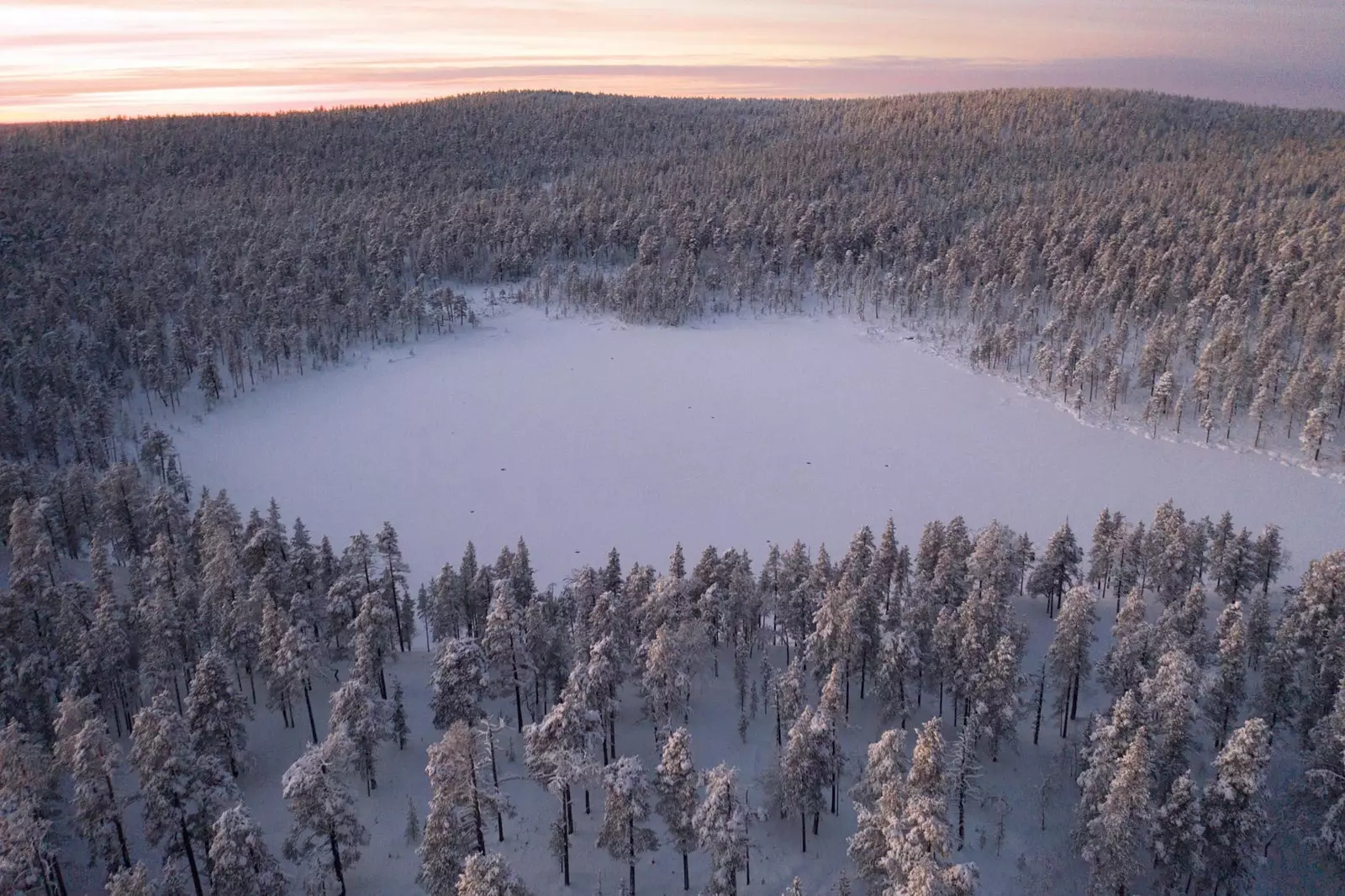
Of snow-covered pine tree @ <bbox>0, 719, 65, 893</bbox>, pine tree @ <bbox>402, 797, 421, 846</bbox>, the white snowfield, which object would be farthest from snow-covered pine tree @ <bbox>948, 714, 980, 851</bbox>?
snow-covered pine tree @ <bbox>0, 719, 65, 893</bbox>

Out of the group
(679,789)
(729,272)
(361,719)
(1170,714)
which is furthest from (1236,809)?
(729,272)

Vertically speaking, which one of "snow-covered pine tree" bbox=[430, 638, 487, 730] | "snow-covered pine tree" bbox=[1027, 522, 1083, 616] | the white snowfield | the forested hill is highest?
the forested hill

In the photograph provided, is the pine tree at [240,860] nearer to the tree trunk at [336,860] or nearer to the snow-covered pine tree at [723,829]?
the tree trunk at [336,860]

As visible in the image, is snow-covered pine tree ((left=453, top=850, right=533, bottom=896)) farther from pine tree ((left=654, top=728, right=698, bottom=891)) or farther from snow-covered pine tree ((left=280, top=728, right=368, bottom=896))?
pine tree ((left=654, top=728, right=698, bottom=891))

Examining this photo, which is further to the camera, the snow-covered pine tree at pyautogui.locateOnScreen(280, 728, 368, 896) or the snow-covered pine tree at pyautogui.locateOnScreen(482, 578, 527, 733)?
the snow-covered pine tree at pyautogui.locateOnScreen(482, 578, 527, 733)

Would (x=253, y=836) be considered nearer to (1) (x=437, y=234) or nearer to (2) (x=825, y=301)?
(2) (x=825, y=301)

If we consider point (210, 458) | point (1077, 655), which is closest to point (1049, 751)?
point (1077, 655)
